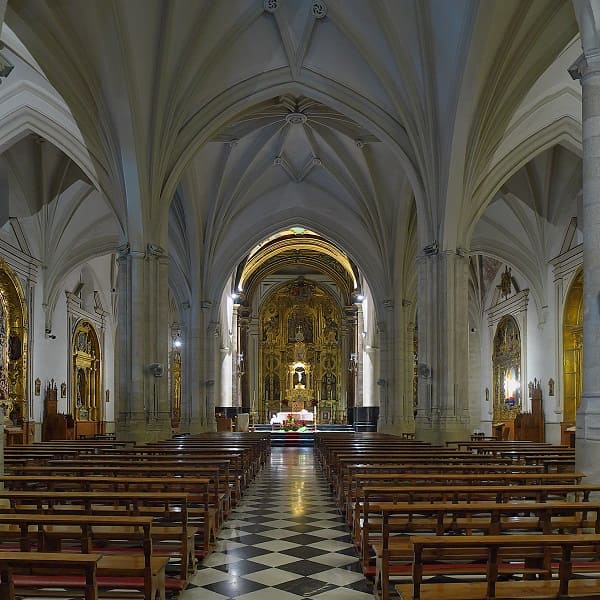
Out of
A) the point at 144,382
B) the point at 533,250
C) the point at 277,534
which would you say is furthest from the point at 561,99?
the point at 277,534

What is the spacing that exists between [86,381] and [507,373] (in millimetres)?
16558

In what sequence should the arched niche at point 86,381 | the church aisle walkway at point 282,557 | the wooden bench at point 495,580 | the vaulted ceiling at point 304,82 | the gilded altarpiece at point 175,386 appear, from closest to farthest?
the wooden bench at point 495,580
the church aisle walkway at point 282,557
the vaulted ceiling at point 304,82
the arched niche at point 86,381
the gilded altarpiece at point 175,386

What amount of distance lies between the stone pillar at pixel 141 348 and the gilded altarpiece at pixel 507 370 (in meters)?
15.0

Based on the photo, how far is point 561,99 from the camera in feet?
54.9

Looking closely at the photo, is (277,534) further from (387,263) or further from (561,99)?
(387,263)

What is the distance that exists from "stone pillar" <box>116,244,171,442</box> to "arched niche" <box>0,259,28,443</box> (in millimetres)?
6270

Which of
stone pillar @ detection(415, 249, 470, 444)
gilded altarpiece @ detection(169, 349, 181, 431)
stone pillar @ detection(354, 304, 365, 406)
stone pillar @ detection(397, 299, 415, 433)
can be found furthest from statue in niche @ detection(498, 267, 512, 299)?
gilded altarpiece @ detection(169, 349, 181, 431)

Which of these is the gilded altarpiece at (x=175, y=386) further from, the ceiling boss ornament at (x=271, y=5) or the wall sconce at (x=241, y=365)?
the ceiling boss ornament at (x=271, y=5)

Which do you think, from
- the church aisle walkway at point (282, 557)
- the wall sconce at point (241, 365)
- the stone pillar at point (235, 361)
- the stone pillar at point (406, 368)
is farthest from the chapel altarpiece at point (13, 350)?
the wall sconce at point (241, 365)

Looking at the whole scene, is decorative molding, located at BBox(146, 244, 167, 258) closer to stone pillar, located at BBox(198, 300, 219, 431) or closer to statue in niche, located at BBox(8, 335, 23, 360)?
statue in niche, located at BBox(8, 335, 23, 360)

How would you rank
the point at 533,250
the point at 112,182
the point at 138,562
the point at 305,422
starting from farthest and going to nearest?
the point at 305,422, the point at 533,250, the point at 112,182, the point at 138,562

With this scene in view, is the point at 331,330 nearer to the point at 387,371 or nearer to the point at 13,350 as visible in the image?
the point at 387,371

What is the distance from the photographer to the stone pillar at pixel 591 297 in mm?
7207

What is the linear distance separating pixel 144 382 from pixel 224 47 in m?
7.58
